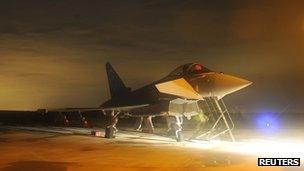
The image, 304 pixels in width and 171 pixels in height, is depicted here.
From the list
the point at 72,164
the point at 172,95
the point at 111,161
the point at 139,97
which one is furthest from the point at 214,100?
the point at 72,164

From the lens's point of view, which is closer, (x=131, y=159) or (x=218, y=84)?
(x=131, y=159)

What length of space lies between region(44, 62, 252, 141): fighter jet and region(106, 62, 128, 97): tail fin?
5.73 metres

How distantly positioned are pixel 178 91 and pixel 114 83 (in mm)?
11917

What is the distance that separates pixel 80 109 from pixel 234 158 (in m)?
12.9

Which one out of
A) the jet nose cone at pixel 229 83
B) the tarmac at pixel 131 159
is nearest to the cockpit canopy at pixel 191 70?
the jet nose cone at pixel 229 83

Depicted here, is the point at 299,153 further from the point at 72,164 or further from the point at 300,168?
the point at 72,164

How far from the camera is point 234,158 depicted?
41.6ft

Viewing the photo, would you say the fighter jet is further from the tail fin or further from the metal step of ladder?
the tail fin

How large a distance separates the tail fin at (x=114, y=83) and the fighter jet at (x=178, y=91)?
5.73m

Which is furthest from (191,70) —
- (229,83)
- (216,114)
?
(216,114)

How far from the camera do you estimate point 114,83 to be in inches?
1190

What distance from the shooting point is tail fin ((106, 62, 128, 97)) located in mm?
29188

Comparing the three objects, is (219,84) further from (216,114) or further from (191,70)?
(216,114)

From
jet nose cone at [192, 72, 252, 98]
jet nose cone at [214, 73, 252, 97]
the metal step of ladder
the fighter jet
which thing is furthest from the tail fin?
jet nose cone at [214, 73, 252, 97]
